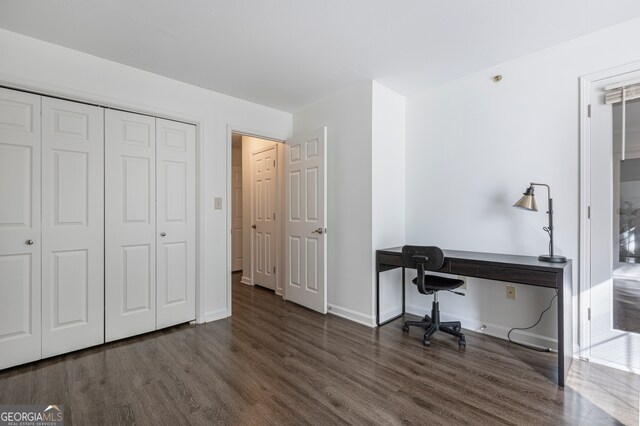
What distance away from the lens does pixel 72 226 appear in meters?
2.49

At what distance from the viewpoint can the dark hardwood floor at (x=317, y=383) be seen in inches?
67.7

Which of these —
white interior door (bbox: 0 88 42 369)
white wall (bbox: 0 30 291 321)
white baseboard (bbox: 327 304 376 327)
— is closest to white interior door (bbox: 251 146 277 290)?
white wall (bbox: 0 30 291 321)

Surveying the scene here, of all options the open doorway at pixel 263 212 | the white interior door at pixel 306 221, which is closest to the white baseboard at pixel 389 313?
the white interior door at pixel 306 221

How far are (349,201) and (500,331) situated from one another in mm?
1845

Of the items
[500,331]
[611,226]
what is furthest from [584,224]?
[500,331]

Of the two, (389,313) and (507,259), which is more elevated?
(507,259)

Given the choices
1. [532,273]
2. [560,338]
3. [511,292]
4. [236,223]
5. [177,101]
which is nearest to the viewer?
[560,338]

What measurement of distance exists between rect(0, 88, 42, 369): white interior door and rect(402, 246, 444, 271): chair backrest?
296 centimetres

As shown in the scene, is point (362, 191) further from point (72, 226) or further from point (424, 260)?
point (72, 226)

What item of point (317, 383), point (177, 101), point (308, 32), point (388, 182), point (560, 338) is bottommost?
point (317, 383)

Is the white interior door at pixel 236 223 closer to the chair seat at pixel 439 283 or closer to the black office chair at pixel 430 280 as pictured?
the black office chair at pixel 430 280

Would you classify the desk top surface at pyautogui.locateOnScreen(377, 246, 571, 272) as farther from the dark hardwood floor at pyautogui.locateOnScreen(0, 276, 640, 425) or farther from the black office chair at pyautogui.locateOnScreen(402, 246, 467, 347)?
the dark hardwood floor at pyautogui.locateOnScreen(0, 276, 640, 425)

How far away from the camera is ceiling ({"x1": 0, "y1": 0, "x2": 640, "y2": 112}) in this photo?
1.99m

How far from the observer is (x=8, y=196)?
7.30ft
